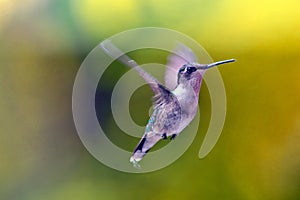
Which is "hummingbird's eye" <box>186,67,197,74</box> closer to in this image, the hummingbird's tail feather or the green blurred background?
the green blurred background

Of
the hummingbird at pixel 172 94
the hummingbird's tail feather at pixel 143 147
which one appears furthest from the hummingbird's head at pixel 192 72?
the hummingbird's tail feather at pixel 143 147

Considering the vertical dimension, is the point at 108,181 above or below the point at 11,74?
below

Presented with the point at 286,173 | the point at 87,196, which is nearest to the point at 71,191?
the point at 87,196

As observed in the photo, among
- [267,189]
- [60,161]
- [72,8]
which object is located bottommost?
[267,189]

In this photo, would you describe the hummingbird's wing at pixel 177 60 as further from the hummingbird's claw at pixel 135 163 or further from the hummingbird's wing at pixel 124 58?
the hummingbird's claw at pixel 135 163

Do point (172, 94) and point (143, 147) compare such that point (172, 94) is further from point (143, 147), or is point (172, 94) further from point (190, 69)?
point (143, 147)

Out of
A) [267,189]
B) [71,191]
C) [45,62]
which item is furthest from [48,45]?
[267,189]

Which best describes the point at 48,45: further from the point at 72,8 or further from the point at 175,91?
the point at 175,91
